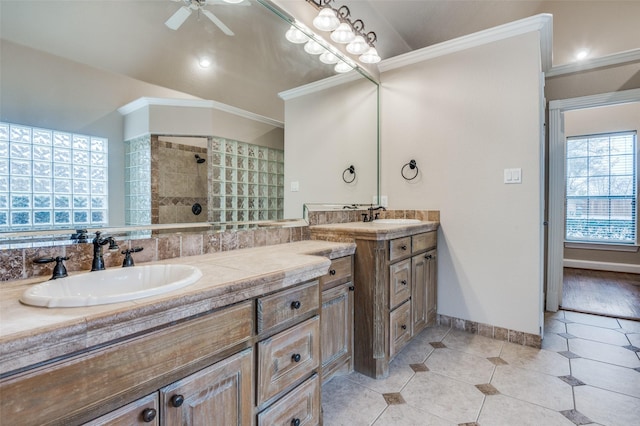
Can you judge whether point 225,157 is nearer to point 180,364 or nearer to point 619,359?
point 180,364

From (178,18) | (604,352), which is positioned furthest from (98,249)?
(604,352)

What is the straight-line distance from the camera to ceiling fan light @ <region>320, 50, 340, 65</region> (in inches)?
93.0

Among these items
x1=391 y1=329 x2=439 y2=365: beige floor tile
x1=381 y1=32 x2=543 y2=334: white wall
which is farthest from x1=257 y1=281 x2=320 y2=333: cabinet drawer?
x1=381 y1=32 x2=543 y2=334: white wall

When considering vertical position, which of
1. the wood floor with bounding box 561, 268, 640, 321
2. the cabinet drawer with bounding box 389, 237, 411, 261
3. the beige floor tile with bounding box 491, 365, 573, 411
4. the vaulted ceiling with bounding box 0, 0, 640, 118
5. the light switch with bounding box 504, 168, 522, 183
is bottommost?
the beige floor tile with bounding box 491, 365, 573, 411

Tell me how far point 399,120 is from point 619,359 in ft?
7.67

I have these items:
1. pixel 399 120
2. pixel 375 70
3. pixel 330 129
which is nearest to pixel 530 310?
pixel 399 120

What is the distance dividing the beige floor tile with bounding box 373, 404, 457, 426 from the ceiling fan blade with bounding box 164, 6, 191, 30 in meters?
2.07

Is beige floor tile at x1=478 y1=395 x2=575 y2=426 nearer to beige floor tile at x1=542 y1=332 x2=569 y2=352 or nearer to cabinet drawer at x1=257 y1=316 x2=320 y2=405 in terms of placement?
beige floor tile at x1=542 y1=332 x2=569 y2=352

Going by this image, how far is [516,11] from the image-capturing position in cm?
315

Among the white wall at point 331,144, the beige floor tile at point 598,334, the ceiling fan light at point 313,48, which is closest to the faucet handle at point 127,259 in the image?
the white wall at point 331,144

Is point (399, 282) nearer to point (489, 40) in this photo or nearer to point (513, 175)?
point (513, 175)

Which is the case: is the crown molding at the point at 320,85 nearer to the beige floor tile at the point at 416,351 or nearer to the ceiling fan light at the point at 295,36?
the ceiling fan light at the point at 295,36

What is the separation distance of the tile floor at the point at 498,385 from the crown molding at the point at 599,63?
255cm

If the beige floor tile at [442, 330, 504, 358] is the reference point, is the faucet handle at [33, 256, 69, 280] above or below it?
above
